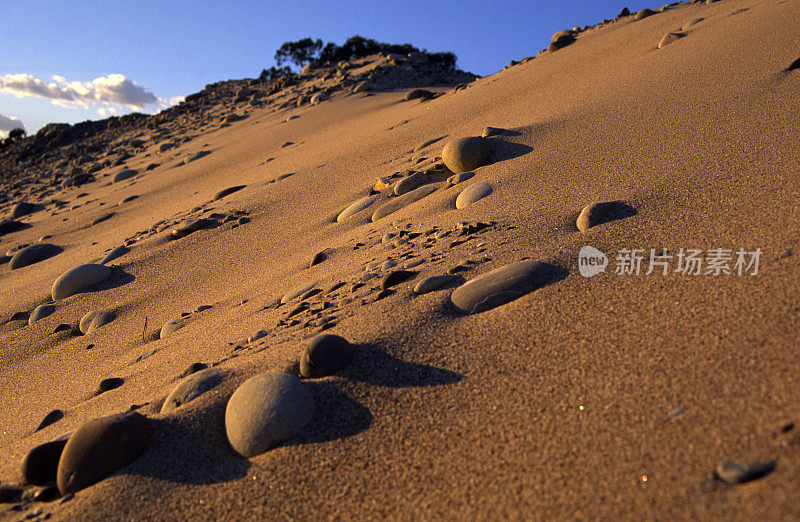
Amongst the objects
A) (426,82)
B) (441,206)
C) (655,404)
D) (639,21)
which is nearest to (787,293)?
(655,404)

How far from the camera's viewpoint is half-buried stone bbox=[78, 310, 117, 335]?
135 inches

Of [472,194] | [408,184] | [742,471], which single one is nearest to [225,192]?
[408,184]

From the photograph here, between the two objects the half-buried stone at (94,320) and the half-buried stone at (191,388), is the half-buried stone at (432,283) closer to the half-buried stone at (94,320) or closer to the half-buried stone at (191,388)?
the half-buried stone at (191,388)

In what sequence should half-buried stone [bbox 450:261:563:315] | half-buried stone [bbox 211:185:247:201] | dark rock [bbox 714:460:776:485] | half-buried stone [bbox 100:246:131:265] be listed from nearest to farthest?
dark rock [bbox 714:460:776:485] → half-buried stone [bbox 450:261:563:315] → half-buried stone [bbox 100:246:131:265] → half-buried stone [bbox 211:185:247:201]

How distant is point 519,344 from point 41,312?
3.69 metres

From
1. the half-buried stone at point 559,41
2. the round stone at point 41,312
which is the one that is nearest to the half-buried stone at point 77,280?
the round stone at point 41,312

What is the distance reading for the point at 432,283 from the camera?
2.29 meters

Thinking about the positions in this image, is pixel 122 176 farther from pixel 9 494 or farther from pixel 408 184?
pixel 9 494

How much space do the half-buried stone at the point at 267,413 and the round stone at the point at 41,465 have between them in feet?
2.07

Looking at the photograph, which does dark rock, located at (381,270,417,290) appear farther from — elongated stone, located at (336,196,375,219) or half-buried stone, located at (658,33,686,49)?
half-buried stone, located at (658,33,686,49)

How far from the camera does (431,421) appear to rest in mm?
1634

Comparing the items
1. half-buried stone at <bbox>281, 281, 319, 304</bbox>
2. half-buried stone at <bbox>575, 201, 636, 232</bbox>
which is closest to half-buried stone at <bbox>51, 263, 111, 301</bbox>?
half-buried stone at <bbox>281, 281, 319, 304</bbox>

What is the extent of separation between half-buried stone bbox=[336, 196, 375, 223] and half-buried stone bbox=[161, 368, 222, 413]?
6.81 feet

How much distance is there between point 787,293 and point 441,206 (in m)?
1.98
